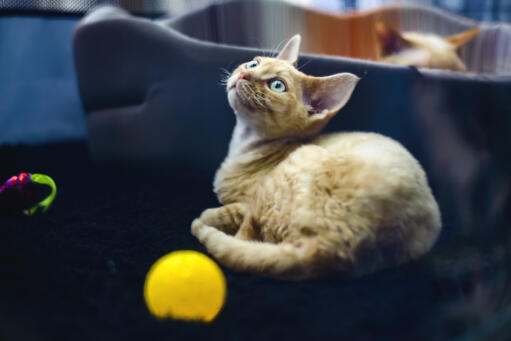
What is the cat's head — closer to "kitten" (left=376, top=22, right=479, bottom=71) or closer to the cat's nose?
the cat's nose

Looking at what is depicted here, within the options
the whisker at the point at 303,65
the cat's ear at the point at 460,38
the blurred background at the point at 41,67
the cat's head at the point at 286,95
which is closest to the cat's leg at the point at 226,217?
the cat's head at the point at 286,95

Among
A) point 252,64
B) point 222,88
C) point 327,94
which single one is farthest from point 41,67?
point 327,94

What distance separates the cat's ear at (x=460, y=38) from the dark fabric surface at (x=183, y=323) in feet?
2.31

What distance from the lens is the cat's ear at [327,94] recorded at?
64 cm

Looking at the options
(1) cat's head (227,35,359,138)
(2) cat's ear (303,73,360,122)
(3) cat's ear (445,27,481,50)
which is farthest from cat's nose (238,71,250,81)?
(3) cat's ear (445,27,481,50)

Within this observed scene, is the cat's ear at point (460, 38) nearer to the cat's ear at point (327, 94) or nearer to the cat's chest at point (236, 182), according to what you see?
the cat's ear at point (327, 94)

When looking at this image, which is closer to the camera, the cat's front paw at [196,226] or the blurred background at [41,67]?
the cat's front paw at [196,226]

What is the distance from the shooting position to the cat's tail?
540 millimetres

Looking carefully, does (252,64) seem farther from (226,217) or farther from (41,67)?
(41,67)

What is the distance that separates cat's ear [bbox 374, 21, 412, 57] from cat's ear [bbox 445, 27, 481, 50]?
0.17m

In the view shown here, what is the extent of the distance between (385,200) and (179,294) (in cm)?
31

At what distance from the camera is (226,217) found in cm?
72

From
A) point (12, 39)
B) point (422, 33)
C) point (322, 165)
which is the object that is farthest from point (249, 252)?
point (12, 39)

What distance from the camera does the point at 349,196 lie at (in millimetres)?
569
